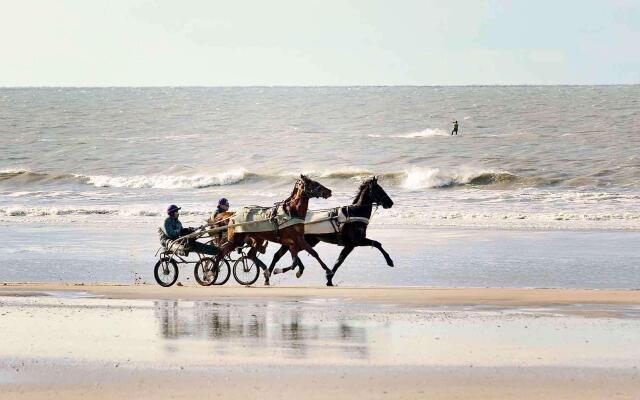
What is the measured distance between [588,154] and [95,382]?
177 feet

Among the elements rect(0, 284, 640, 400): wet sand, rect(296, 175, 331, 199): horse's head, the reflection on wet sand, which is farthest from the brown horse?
the reflection on wet sand

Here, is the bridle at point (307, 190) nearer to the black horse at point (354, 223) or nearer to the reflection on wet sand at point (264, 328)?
the black horse at point (354, 223)

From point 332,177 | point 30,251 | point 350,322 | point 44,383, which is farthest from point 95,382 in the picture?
point 332,177

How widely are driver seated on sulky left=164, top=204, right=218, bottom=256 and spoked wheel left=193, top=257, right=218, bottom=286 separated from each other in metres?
0.19

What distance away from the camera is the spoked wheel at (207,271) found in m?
19.5

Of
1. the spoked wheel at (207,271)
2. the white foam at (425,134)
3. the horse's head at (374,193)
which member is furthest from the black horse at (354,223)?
the white foam at (425,134)

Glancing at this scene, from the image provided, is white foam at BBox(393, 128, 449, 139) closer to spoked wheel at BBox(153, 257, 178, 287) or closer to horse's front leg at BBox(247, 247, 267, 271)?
horse's front leg at BBox(247, 247, 267, 271)

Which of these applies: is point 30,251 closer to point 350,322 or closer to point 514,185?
point 350,322

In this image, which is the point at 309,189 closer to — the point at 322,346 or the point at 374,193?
the point at 374,193

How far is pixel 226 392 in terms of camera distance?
981 cm

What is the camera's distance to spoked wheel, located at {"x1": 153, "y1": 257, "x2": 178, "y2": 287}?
1919 centimetres

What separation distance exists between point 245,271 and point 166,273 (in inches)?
54.6

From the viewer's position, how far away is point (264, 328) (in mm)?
13289

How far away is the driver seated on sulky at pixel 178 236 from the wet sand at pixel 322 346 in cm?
197
